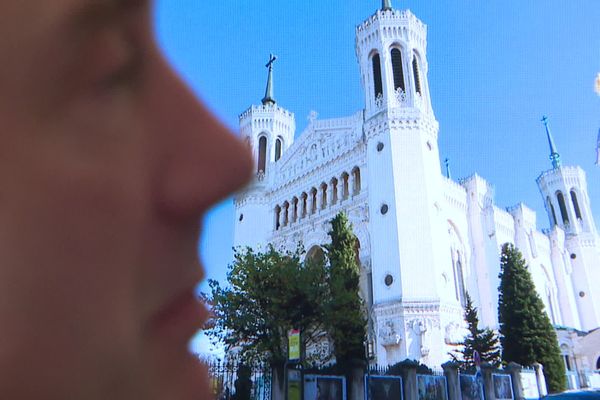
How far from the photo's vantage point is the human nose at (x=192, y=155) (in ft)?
1.23

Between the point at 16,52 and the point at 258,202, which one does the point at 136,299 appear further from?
the point at 258,202

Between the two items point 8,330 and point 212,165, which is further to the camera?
point 212,165

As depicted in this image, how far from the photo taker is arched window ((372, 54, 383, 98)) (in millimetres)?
17766

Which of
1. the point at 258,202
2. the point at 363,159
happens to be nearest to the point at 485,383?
the point at 363,159

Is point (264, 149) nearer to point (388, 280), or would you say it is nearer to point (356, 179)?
point (356, 179)

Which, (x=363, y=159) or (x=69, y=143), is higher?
(x=363, y=159)

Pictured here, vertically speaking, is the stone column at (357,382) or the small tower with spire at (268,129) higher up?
the small tower with spire at (268,129)

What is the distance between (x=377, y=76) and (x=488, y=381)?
11.8 metres

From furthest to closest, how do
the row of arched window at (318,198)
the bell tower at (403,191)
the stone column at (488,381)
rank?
1. the row of arched window at (318,198)
2. the bell tower at (403,191)
3. the stone column at (488,381)

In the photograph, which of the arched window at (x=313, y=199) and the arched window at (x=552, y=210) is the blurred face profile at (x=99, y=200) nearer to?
the arched window at (x=313, y=199)

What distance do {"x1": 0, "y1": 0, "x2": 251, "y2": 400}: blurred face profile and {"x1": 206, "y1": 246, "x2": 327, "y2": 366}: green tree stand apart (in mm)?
11738

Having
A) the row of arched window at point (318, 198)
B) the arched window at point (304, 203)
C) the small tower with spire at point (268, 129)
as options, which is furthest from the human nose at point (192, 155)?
the small tower with spire at point (268, 129)

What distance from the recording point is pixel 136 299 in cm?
35

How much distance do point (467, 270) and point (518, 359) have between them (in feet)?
14.4
